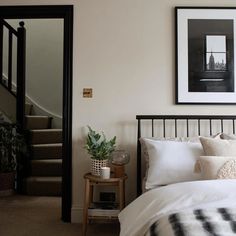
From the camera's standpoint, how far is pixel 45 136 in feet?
15.9

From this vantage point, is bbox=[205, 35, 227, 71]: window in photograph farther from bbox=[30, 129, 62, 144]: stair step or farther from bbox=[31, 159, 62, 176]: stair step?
bbox=[30, 129, 62, 144]: stair step

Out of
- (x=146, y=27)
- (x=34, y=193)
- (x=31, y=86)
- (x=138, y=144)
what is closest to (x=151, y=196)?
(x=138, y=144)

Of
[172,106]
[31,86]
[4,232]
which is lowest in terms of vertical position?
[4,232]

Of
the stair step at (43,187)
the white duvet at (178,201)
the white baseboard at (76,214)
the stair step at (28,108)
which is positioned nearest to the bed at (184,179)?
the white duvet at (178,201)

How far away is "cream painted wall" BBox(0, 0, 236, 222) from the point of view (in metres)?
3.00

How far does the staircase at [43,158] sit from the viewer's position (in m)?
4.13

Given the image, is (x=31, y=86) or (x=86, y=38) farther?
(x=31, y=86)

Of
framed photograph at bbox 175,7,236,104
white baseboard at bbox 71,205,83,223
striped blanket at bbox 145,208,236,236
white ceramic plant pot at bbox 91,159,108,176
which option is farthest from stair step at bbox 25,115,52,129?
striped blanket at bbox 145,208,236,236

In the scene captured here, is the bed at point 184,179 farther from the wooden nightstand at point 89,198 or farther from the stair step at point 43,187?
the stair step at point 43,187

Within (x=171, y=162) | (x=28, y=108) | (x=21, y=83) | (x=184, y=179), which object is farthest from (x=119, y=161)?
(x=28, y=108)

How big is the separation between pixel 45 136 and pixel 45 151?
13.0 inches

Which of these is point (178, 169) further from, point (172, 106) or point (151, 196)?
point (172, 106)

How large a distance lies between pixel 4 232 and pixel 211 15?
285 cm

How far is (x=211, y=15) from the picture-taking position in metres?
A: 3.00
